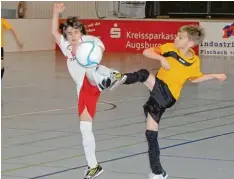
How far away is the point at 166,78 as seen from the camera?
7.57m

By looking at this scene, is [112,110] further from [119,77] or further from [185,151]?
[119,77]

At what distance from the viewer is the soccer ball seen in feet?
23.9

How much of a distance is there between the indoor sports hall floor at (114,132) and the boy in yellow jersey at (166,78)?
56 cm

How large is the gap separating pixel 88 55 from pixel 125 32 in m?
21.2

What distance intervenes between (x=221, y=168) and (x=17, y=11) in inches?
881

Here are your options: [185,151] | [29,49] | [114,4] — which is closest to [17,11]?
[29,49]

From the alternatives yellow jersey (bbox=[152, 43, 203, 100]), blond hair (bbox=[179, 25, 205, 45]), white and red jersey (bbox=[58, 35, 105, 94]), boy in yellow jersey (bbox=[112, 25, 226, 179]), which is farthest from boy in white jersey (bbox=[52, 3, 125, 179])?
blond hair (bbox=[179, 25, 205, 45])

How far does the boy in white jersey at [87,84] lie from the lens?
7.39 m

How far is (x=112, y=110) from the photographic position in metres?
13.4

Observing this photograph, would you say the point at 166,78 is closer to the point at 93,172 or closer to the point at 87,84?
the point at 87,84

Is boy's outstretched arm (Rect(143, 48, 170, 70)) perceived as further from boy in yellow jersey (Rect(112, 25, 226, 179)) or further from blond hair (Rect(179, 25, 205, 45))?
blond hair (Rect(179, 25, 205, 45))

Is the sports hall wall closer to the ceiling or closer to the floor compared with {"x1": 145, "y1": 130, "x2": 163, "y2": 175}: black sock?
closer to the floor

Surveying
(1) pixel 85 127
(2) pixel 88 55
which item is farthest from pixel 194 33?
(1) pixel 85 127

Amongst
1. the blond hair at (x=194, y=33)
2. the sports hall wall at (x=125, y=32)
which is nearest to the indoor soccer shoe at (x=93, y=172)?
the blond hair at (x=194, y=33)
